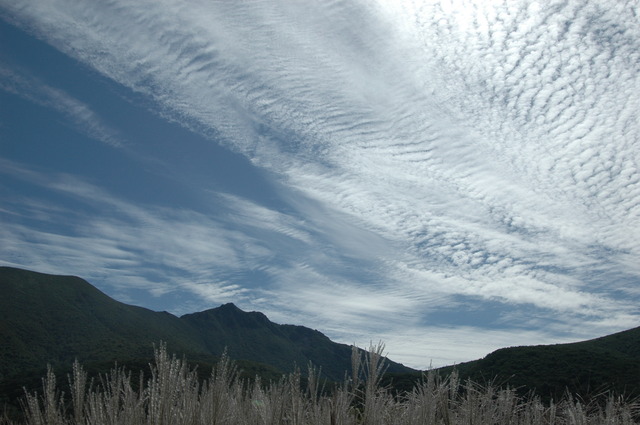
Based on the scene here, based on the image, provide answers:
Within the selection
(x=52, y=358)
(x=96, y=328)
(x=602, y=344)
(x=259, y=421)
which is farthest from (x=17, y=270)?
(x=259, y=421)

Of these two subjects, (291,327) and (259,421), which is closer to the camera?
(259,421)

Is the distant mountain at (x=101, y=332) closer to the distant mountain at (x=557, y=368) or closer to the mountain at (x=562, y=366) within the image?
the distant mountain at (x=557, y=368)

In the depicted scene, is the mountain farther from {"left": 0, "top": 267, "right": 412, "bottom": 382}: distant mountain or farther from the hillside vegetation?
{"left": 0, "top": 267, "right": 412, "bottom": 382}: distant mountain

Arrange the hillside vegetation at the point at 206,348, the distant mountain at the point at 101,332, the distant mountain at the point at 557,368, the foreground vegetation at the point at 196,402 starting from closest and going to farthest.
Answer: the foreground vegetation at the point at 196,402, the distant mountain at the point at 557,368, the hillside vegetation at the point at 206,348, the distant mountain at the point at 101,332

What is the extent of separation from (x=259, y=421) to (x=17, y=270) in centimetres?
13463

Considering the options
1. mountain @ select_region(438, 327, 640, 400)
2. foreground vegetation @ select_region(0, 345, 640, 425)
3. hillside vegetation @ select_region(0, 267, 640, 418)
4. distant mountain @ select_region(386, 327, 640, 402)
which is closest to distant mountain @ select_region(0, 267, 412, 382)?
hillside vegetation @ select_region(0, 267, 640, 418)

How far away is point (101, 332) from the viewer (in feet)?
331

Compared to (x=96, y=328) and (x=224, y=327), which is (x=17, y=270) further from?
(x=224, y=327)

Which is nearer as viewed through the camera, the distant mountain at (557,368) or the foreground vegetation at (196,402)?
the foreground vegetation at (196,402)

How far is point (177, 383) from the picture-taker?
3836 millimetres

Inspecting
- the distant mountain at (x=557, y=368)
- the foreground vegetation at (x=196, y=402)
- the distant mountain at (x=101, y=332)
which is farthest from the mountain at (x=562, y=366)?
the foreground vegetation at (x=196, y=402)

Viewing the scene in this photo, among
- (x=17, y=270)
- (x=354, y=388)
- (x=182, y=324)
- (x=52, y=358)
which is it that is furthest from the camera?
(x=182, y=324)

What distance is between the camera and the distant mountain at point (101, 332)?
275 ft

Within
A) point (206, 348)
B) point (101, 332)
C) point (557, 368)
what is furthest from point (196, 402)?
point (206, 348)
